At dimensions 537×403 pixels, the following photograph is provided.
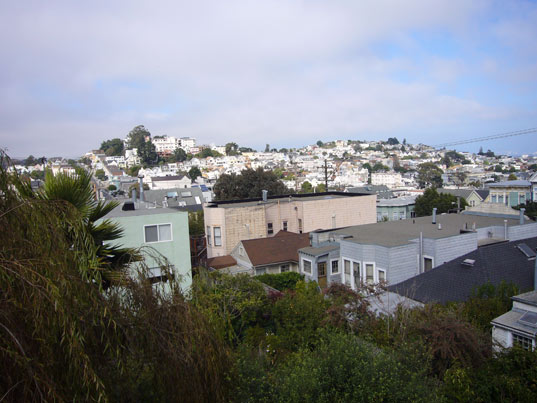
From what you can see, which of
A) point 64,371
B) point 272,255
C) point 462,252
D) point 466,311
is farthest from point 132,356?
point 272,255

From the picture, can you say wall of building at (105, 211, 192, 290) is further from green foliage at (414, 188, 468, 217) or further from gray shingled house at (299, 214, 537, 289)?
green foliage at (414, 188, 468, 217)

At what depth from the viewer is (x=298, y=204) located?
104 ft

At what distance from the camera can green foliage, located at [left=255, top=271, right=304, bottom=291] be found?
22837 mm

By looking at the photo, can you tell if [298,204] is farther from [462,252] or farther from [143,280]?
[143,280]

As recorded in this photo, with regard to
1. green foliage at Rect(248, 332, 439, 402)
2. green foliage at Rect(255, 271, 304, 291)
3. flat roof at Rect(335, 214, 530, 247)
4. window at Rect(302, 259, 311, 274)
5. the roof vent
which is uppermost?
green foliage at Rect(248, 332, 439, 402)

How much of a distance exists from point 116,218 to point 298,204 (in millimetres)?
16029

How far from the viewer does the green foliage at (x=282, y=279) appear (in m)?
22.8

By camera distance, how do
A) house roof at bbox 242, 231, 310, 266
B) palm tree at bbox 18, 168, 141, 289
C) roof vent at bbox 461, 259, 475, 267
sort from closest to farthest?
palm tree at bbox 18, 168, 141, 289 → roof vent at bbox 461, 259, 475, 267 → house roof at bbox 242, 231, 310, 266

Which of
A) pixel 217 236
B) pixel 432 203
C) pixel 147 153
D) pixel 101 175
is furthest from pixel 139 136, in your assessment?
pixel 217 236

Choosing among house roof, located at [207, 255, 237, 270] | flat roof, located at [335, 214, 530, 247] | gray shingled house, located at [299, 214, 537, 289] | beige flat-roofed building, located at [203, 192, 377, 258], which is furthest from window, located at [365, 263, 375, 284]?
beige flat-roofed building, located at [203, 192, 377, 258]

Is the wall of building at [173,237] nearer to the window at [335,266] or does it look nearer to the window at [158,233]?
the window at [158,233]

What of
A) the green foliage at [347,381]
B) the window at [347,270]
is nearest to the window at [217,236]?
the window at [347,270]

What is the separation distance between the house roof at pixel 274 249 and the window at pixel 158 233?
677 cm

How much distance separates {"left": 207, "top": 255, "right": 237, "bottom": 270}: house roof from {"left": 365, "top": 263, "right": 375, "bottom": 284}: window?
10.5 m
